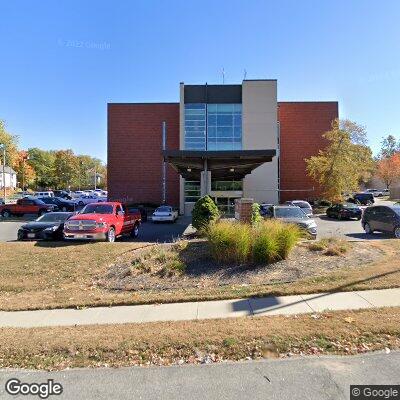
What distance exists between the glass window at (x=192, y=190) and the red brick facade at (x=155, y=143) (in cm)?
345

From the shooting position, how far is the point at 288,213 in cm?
1716

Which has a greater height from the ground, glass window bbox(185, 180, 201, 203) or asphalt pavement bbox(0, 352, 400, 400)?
glass window bbox(185, 180, 201, 203)

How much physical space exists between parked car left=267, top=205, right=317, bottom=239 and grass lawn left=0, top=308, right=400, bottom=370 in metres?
9.60

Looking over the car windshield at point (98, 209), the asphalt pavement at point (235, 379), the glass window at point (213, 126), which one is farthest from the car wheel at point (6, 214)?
the asphalt pavement at point (235, 379)

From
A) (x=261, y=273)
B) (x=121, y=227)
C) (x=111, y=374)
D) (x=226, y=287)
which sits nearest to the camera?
(x=111, y=374)

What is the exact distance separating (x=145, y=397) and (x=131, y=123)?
44529mm

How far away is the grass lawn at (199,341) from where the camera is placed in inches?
199

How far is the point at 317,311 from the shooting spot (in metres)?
6.70

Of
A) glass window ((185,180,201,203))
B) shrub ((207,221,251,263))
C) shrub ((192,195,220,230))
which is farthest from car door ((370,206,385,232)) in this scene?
glass window ((185,180,201,203))

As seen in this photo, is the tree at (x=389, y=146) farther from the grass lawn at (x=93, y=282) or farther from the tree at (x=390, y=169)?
the grass lawn at (x=93, y=282)

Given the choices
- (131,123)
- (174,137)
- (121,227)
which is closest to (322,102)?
(174,137)

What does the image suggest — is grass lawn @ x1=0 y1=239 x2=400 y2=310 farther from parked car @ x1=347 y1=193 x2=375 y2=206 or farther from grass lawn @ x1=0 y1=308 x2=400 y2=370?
parked car @ x1=347 y1=193 x2=375 y2=206

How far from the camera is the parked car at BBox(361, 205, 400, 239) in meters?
18.5

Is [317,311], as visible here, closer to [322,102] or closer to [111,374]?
[111,374]
